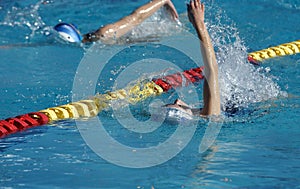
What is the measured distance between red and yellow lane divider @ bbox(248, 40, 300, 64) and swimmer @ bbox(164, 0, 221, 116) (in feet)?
6.61

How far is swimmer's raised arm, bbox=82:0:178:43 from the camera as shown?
6.11m

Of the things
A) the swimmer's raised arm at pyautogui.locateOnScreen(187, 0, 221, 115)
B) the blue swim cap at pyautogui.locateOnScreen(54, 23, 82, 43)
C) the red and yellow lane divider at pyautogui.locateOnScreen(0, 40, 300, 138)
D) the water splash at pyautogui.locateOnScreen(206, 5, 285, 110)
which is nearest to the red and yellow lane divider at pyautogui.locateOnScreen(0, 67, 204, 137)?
the red and yellow lane divider at pyautogui.locateOnScreen(0, 40, 300, 138)

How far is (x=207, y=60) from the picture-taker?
3.72 m

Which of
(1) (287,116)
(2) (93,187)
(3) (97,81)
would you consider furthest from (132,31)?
(2) (93,187)

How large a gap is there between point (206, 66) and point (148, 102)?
2.99 feet

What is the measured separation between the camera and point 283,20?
23.2 ft

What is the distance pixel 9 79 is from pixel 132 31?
5.34ft

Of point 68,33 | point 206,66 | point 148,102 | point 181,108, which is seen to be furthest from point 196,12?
point 68,33

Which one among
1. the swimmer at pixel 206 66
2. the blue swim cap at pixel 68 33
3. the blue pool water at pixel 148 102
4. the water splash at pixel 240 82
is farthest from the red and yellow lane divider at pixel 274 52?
the swimmer at pixel 206 66

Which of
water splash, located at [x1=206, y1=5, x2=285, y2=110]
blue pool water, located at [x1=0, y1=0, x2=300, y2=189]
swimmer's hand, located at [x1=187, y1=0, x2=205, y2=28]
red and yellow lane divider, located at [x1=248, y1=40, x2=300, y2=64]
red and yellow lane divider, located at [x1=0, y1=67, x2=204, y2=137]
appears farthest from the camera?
red and yellow lane divider, located at [x1=248, y1=40, x2=300, y2=64]

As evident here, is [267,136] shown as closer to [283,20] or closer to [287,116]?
[287,116]

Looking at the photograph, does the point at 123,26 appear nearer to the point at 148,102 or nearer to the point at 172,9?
the point at 172,9

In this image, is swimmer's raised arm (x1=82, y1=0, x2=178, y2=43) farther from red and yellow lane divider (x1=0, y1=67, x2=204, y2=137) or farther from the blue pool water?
red and yellow lane divider (x1=0, y1=67, x2=204, y2=137)

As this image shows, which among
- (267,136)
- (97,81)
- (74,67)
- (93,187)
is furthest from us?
(74,67)
